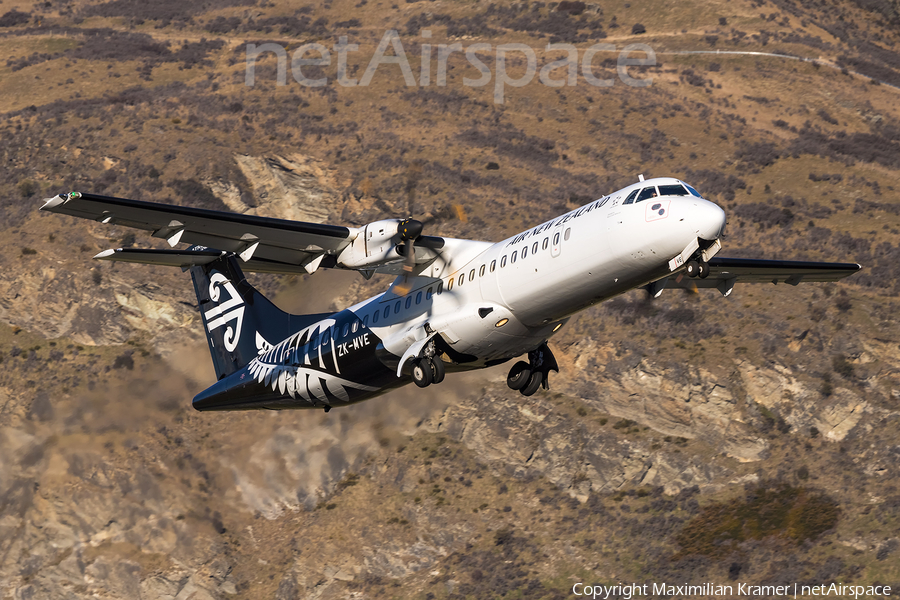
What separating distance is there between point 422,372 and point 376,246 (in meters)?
3.12

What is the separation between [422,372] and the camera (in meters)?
22.1

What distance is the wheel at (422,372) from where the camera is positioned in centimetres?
2212

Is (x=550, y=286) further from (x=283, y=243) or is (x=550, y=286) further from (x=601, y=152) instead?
(x=601, y=152)

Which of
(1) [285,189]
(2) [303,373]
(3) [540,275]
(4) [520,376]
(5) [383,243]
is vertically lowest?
(1) [285,189]

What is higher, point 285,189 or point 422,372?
point 422,372

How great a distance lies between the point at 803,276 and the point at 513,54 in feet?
200

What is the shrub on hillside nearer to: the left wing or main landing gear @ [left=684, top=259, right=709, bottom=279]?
the left wing

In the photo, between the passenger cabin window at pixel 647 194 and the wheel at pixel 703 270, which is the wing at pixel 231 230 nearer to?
the passenger cabin window at pixel 647 194

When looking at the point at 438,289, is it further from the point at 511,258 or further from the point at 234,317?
the point at 234,317

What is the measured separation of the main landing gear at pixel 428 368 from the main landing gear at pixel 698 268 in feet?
20.5

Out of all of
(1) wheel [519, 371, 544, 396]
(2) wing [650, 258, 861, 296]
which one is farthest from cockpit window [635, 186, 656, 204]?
(1) wheel [519, 371, 544, 396]

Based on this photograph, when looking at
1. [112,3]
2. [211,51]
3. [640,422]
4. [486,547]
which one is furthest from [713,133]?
[112,3]

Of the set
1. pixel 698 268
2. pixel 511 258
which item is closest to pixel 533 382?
pixel 511 258

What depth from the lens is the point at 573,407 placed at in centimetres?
4828
